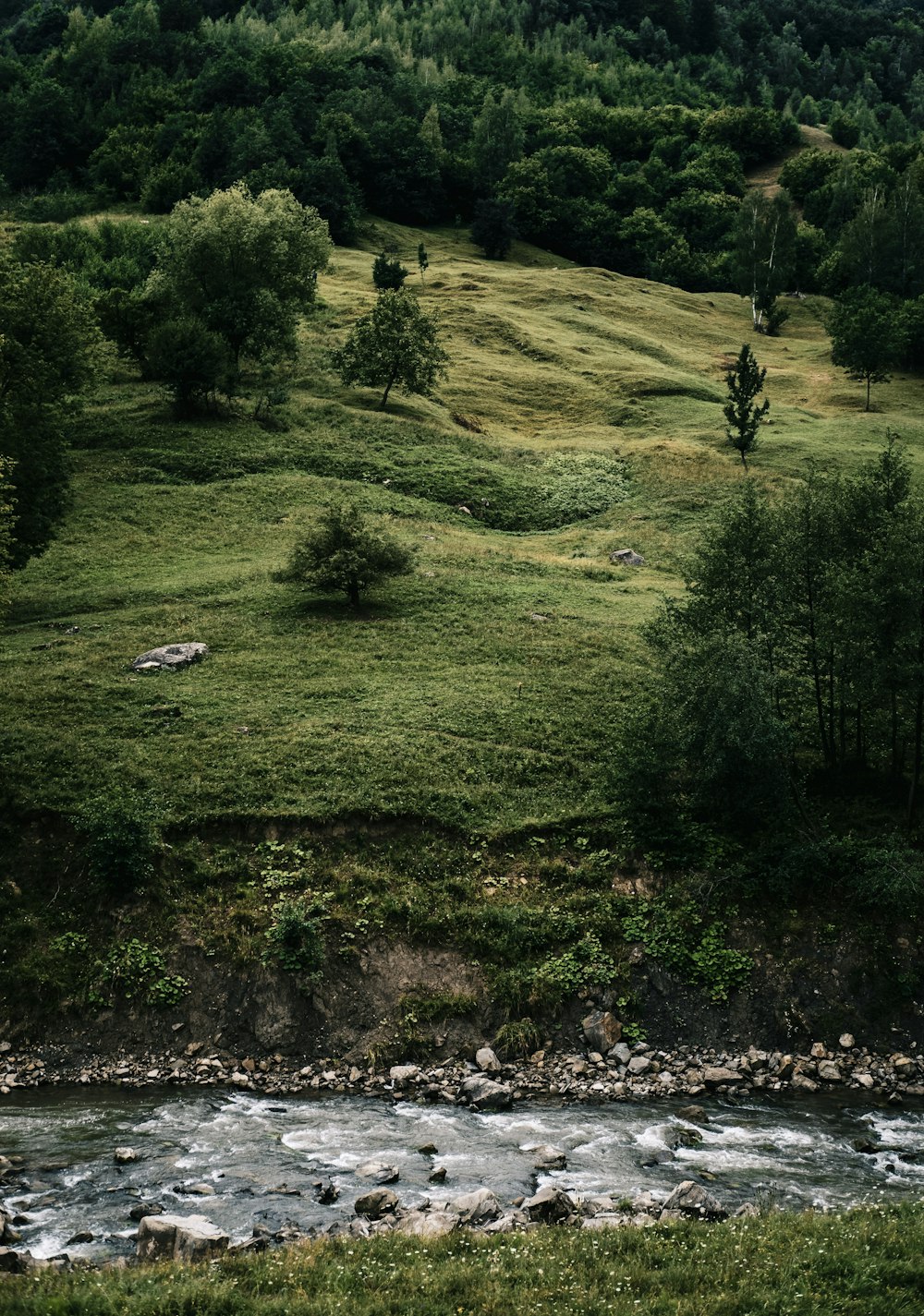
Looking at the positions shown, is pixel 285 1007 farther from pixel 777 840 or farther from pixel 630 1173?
pixel 777 840

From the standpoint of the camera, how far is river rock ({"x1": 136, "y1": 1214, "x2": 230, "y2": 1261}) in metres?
18.7

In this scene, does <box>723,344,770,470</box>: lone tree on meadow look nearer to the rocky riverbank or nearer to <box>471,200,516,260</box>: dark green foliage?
the rocky riverbank

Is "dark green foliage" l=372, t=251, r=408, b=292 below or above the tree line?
above

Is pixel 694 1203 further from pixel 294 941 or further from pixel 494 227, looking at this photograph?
pixel 494 227

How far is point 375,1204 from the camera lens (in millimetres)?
21094

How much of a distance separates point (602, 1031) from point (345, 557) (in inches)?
1049

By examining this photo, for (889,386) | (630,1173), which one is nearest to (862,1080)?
(630,1173)

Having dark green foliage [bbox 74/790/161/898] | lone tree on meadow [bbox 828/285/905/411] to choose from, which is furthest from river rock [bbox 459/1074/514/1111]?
lone tree on meadow [bbox 828/285/905/411]

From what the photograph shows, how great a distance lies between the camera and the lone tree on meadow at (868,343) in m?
93.8

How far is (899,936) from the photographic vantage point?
32.4 m

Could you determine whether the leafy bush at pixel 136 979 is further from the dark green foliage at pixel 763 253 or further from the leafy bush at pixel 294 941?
the dark green foliage at pixel 763 253

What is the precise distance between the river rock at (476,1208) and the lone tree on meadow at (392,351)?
6479 centimetres

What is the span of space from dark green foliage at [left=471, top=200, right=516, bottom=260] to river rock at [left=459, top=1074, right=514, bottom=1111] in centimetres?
12409

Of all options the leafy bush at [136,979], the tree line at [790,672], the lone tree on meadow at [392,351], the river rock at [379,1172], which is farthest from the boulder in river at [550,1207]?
the lone tree on meadow at [392,351]
